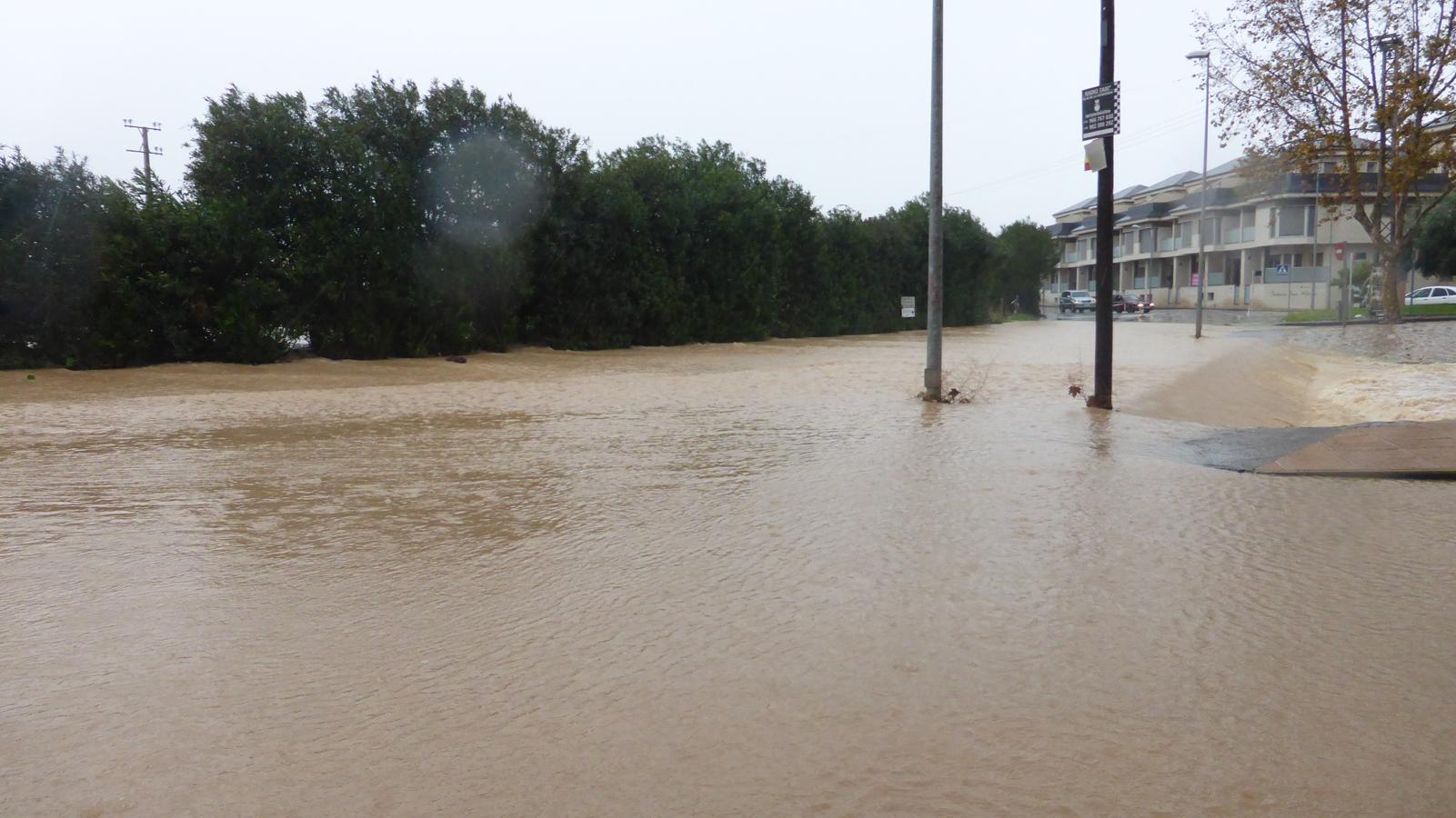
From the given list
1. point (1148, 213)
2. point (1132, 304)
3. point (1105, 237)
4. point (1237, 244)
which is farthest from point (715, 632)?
point (1148, 213)

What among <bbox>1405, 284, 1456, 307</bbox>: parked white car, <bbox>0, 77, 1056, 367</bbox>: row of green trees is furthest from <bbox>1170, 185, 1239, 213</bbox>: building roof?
<bbox>0, 77, 1056, 367</bbox>: row of green trees

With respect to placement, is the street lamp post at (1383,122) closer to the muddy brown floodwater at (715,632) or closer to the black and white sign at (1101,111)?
the black and white sign at (1101,111)

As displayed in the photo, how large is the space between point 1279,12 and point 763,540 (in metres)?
36.8

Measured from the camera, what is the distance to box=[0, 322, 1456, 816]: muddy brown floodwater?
11.0 ft

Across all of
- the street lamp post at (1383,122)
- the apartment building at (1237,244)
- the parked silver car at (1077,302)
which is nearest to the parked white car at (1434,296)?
the apartment building at (1237,244)

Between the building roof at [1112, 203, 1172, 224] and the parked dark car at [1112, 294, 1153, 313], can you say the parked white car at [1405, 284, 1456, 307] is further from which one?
the building roof at [1112, 203, 1172, 224]

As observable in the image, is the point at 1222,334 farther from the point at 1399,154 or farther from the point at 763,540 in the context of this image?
the point at 763,540

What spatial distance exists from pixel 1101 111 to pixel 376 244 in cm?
1331

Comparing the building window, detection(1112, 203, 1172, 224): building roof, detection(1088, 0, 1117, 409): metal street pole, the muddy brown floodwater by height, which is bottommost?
the muddy brown floodwater

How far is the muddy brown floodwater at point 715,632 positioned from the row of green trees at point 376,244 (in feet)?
26.0

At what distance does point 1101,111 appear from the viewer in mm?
12570

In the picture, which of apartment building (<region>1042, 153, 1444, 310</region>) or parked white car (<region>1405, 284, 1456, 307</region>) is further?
apartment building (<region>1042, 153, 1444, 310</region>)

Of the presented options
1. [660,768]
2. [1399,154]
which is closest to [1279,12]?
[1399,154]

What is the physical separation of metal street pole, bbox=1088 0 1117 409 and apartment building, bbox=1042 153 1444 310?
36466 millimetres
